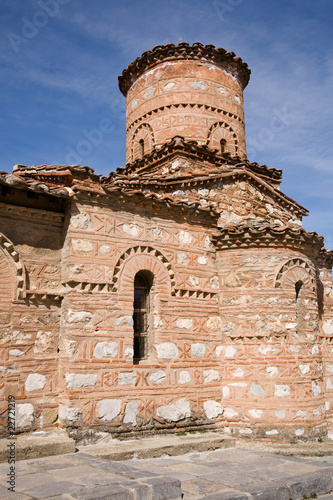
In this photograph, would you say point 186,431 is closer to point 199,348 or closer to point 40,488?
point 199,348

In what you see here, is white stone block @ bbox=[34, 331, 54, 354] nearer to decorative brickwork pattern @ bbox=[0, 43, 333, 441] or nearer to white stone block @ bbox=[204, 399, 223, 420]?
decorative brickwork pattern @ bbox=[0, 43, 333, 441]

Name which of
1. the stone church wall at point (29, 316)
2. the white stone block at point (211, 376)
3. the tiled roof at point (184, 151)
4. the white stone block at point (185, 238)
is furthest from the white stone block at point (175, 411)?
the tiled roof at point (184, 151)

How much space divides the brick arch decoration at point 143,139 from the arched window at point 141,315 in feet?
18.2

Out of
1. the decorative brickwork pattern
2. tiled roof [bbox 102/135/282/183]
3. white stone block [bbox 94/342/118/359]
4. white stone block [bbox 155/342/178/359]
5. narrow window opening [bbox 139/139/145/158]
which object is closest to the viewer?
the decorative brickwork pattern

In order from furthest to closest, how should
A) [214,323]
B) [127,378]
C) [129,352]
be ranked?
[214,323] < [129,352] < [127,378]

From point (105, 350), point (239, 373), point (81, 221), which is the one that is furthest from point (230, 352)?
point (81, 221)

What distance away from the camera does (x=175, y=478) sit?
4.79m

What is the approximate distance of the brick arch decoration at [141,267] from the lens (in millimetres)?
6723

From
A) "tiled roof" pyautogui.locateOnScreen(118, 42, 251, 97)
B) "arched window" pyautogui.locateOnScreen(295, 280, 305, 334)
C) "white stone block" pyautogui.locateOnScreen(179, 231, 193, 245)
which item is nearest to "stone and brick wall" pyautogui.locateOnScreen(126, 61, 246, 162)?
"tiled roof" pyautogui.locateOnScreen(118, 42, 251, 97)

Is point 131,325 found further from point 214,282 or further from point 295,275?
point 295,275

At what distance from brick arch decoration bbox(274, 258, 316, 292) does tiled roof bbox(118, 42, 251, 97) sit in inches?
280

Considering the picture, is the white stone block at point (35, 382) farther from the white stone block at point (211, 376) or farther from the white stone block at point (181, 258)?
the white stone block at point (181, 258)

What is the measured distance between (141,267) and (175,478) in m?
3.16

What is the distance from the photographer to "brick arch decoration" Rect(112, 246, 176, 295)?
265 inches
